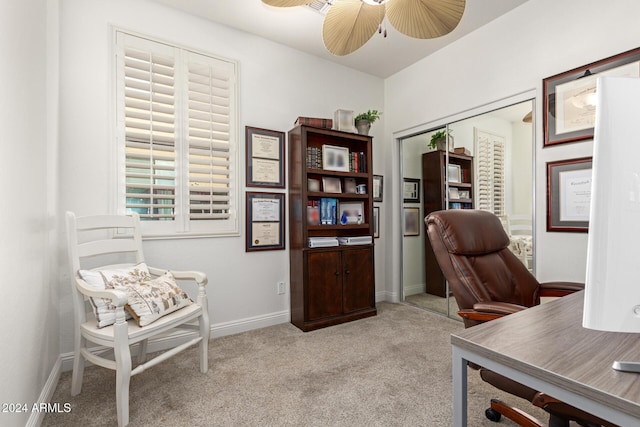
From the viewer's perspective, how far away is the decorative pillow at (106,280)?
1721 millimetres

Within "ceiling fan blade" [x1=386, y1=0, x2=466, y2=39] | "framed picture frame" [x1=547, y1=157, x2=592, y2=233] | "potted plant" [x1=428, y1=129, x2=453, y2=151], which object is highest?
"ceiling fan blade" [x1=386, y1=0, x2=466, y2=39]

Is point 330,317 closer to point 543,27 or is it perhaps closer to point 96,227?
point 96,227

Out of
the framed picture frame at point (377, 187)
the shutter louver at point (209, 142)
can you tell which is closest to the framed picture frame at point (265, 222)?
the shutter louver at point (209, 142)

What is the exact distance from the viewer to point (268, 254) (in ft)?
10.1

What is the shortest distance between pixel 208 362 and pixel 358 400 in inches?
44.8

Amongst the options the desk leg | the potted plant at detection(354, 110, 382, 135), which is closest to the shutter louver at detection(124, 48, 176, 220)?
the potted plant at detection(354, 110, 382, 135)

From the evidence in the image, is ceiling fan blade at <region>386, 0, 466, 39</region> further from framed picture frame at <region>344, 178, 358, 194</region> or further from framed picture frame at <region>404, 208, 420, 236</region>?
framed picture frame at <region>404, 208, 420, 236</region>

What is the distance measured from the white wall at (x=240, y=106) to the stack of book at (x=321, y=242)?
374mm

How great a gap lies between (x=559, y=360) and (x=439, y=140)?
3.06 meters

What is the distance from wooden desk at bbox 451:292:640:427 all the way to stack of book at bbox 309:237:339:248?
83.1 inches

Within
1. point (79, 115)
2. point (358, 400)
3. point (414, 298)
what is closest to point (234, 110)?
point (79, 115)

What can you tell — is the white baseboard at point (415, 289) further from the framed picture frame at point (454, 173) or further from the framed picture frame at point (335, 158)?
the framed picture frame at point (335, 158)

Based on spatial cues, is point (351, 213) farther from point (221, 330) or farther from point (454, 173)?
point (221, 330)

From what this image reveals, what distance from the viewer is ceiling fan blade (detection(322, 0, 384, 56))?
1793 millimetres
